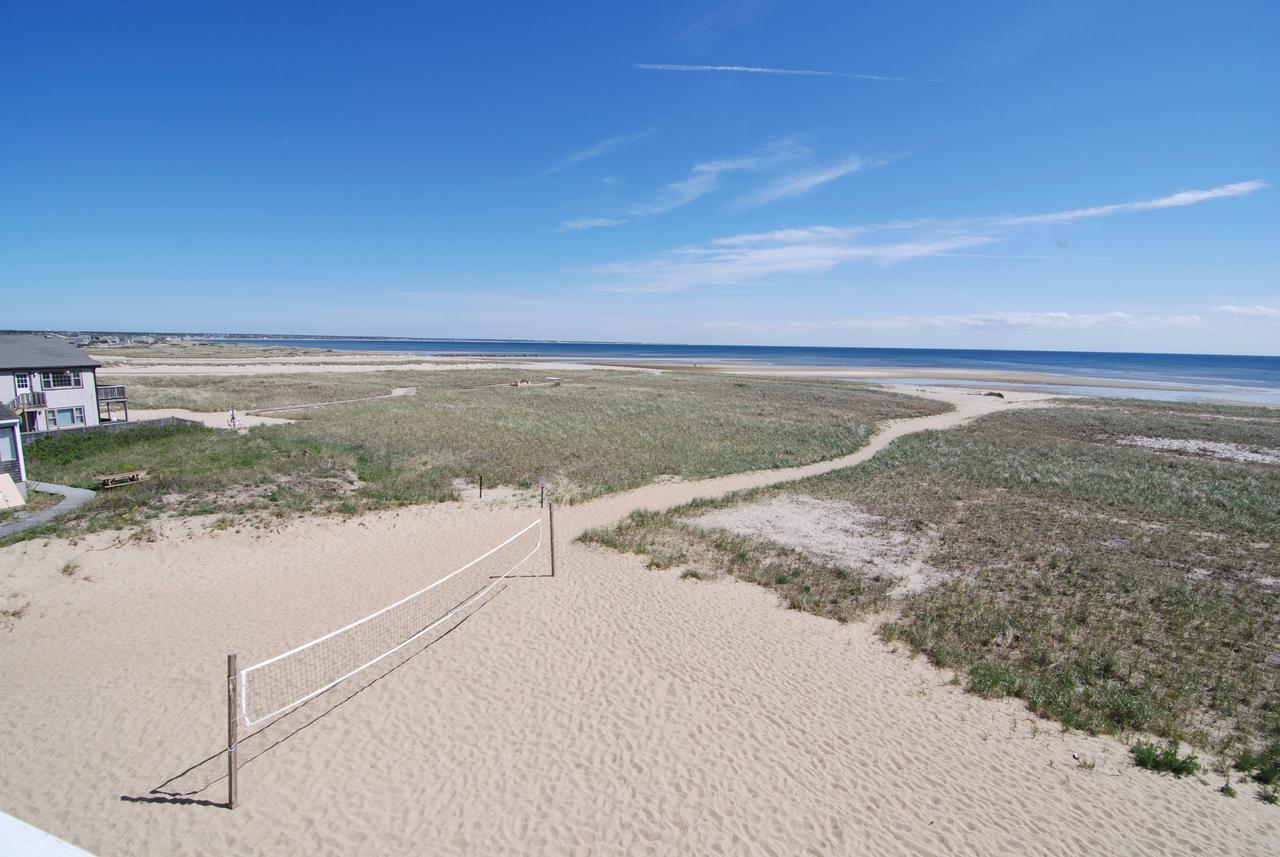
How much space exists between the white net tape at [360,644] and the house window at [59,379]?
1098 inches

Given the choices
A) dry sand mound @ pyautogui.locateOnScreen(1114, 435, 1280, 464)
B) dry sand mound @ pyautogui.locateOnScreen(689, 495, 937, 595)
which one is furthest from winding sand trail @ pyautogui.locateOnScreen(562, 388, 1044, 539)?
dry sand mound @ pyautogui.locateOnScreen(1114, 435, 1280, 464)

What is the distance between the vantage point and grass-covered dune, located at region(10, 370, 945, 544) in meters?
19.2

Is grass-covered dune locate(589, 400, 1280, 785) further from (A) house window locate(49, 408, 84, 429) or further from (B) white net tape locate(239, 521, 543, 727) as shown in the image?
(A) house window locate(49, 408, 84, 429)

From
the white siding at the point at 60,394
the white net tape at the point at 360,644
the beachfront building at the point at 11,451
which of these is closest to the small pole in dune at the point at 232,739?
the white net tape at the point at 360,644

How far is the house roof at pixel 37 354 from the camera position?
27.4 m

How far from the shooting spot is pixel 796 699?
9.41 meters

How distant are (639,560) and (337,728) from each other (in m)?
8.32

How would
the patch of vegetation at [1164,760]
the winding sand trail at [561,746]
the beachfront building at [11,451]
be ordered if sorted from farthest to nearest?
the beachfront building at [11,451], the patch of vegetation at [1164,760], the winding sand trail at [561,746]

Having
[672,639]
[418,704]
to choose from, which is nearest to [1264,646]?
[672,639]

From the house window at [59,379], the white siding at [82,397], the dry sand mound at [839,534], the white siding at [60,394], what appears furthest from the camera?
the white siding at [82,397]

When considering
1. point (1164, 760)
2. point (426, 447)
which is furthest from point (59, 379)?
point (1164, 760)

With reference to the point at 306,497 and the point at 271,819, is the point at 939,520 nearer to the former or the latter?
the point at 271,819

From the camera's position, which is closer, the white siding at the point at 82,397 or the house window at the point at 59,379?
the house window at the point at 59,379

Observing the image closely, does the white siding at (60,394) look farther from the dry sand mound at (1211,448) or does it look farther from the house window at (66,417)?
the dry sand mound at (1211,448)
